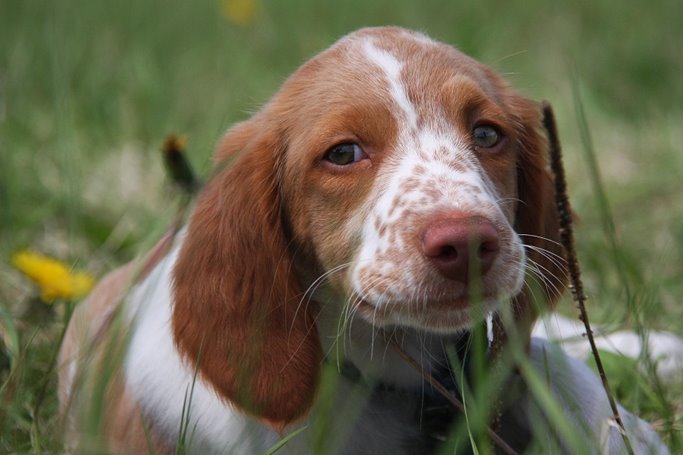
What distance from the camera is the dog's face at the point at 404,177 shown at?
8.91 ft

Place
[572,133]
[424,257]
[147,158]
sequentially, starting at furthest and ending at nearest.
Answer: [572,133]
[147,158]
[424,257]

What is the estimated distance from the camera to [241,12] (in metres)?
7.39

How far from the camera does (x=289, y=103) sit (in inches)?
130

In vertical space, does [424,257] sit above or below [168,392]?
above

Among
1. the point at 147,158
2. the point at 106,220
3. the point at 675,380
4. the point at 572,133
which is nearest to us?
the point at 675,380

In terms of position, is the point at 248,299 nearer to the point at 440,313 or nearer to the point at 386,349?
the point at 386,349

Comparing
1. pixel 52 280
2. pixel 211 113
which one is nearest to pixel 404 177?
pixel 52 280

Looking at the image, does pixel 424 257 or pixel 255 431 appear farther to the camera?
pixel 255 431

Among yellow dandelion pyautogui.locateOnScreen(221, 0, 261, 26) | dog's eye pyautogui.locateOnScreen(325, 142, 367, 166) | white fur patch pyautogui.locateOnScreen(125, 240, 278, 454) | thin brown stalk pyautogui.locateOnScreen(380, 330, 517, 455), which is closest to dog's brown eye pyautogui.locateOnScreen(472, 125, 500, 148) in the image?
dog's eye pyautogui.locateOnScreen(325, 142, 367, 166)

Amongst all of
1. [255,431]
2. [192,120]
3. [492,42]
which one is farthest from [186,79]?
[255,431]

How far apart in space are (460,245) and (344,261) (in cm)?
48

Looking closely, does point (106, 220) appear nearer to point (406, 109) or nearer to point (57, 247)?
point (57, 247)

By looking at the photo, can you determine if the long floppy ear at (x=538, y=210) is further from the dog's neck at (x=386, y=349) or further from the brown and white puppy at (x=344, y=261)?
the dog's neck at (x=386, y=349)

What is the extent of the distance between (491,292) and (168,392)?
3.32 ft
